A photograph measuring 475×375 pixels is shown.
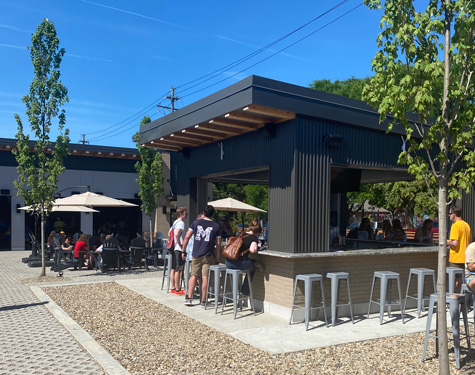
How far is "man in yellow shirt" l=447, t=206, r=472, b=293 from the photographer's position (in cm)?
766

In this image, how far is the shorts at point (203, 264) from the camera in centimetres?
824

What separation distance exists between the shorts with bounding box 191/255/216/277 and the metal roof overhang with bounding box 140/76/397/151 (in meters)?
2.38

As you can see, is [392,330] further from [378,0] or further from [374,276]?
[378,0]

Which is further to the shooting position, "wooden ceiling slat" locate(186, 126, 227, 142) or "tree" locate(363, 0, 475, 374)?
"wooden ceiling slat" locate(186, 126, 227, 142)

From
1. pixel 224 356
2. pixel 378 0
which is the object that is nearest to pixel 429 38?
pixel 378 0

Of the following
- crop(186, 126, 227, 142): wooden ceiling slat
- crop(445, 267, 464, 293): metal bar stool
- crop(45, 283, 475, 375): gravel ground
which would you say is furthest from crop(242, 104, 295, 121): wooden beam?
crop(445, 267, 464, 293): metal bar stool

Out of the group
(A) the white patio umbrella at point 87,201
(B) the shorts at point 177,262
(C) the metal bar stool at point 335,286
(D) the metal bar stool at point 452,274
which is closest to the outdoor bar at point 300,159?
(C) the metal bar stool at point 335,286

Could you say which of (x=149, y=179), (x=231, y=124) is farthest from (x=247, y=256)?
(x=149, y=179)

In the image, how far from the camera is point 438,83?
14.9 ft

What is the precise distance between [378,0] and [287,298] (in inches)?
178

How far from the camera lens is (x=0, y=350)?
5734mm

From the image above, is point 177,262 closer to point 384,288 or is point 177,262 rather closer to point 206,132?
point 206,132

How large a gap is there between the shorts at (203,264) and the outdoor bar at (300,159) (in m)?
0.88

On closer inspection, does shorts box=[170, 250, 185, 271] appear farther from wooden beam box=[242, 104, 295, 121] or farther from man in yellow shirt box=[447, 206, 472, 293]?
man in yellow shirt box=[447, 206, 472, 293]
